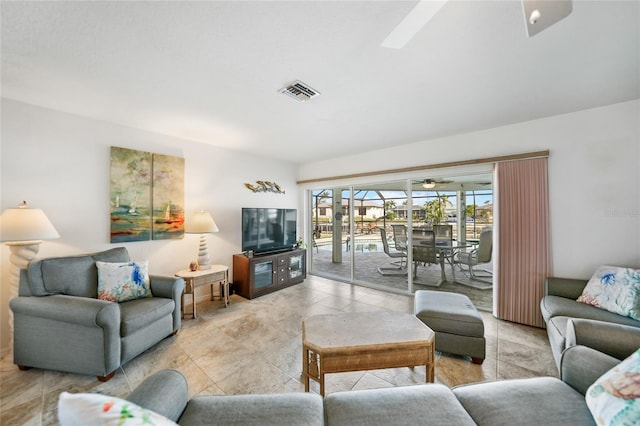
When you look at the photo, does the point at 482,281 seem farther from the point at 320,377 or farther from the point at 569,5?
the point at 569,5

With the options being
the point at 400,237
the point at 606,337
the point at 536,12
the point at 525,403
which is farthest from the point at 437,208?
the point at 536,12

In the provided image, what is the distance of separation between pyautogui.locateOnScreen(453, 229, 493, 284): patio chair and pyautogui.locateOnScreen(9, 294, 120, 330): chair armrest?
439 cm

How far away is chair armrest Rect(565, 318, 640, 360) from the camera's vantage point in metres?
1.39

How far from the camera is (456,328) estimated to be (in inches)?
80.6

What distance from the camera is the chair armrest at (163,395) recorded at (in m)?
0.89

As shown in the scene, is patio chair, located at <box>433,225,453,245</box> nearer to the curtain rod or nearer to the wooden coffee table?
the curtain rod

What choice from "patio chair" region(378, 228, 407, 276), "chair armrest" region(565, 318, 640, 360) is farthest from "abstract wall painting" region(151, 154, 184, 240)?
"chair armrest" region(565, 318, 640, 360)

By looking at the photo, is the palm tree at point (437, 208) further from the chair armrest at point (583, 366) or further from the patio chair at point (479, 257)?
the chair armrest at point (583, 366)

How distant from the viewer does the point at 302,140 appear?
360 cm

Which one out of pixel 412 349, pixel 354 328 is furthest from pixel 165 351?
pixel 412 349

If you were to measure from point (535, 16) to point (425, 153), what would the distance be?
2806mm

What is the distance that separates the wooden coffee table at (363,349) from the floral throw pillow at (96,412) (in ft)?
3.45

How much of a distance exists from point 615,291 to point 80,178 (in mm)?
5434

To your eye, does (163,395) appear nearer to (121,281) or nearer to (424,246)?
(121,281)
